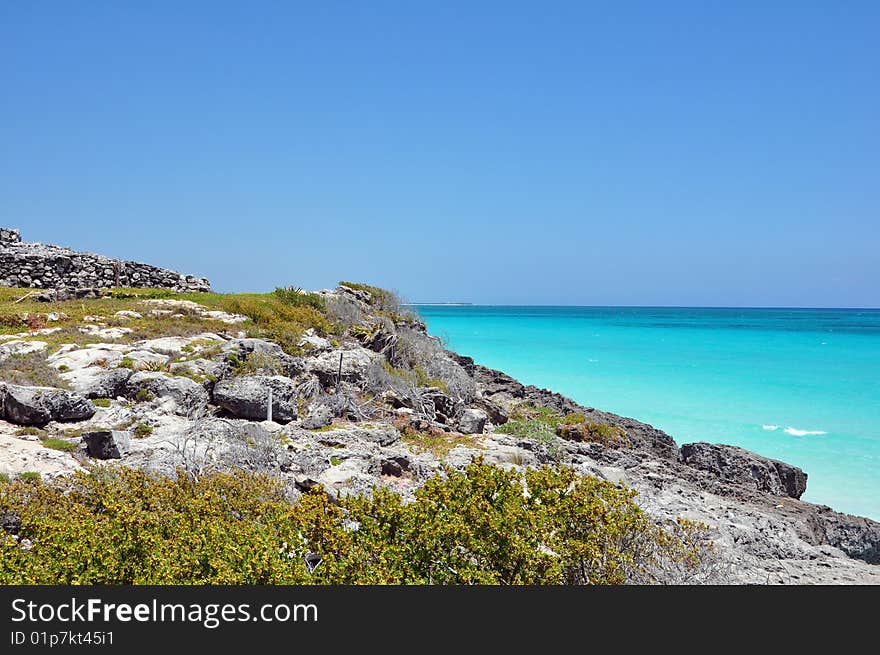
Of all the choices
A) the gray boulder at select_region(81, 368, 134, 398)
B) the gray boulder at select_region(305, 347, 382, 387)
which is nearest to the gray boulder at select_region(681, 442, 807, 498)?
the gray boulder at select_region(305, 347, 382, 387)

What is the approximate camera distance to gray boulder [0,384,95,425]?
357 inches

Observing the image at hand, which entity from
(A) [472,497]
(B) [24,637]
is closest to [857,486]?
(A) [472,497]

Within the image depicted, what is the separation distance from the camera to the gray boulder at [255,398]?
11.3 m

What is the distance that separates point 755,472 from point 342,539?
12.7 m

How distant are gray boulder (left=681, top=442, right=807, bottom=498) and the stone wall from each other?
2072cm

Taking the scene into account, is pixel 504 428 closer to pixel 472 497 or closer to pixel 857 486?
pixel 472 497

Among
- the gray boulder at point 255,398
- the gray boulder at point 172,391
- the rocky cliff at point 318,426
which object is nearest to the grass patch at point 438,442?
the rocky cliff at point 318,426

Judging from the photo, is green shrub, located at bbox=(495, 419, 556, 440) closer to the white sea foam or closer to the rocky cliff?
the rocky cliff

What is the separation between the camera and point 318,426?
11688 millimetres

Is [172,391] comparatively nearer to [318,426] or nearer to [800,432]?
[318,426]

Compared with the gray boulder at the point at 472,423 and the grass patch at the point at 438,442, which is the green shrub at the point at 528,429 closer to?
the gray boulder at the point at 472,423

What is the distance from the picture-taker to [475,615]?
3.81m

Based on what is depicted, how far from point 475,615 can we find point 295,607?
119 cm

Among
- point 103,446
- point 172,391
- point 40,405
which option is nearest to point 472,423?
point 172,391
